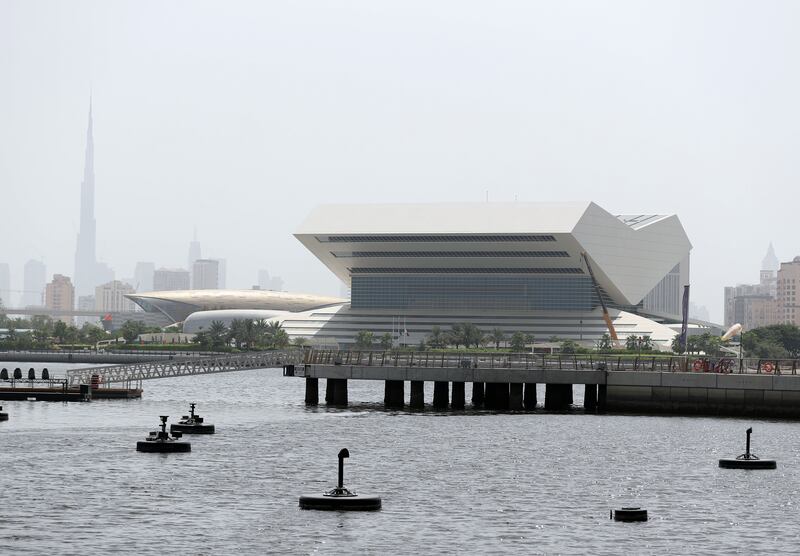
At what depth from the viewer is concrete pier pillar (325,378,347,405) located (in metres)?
105

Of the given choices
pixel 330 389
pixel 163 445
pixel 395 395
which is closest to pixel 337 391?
pixel 330 389

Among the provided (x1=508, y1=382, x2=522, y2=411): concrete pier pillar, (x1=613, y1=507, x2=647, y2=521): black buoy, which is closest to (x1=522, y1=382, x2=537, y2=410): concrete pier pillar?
(x1=508, y1=382, x2=522, y2=411): concrete pier pillar

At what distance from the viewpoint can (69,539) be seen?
42.5m

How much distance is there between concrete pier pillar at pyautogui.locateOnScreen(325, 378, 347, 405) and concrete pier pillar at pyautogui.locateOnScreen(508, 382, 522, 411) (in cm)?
1162

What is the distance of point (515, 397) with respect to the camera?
101000mm

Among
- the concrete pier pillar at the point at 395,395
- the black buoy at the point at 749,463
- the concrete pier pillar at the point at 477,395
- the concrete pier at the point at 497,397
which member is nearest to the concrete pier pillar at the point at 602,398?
the concrete pier at the point at 497,397

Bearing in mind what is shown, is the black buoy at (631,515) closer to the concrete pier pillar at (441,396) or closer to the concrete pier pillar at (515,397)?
the concrete pier pillar at (515,397)

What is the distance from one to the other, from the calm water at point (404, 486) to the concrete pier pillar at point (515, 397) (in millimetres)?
8721

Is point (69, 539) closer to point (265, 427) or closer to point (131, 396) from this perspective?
point (265, 427)

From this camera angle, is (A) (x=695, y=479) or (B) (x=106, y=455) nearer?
(A) (x=695, y=479)

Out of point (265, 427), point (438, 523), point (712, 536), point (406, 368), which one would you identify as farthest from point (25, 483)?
point (406, 368)

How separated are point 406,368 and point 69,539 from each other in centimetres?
5877

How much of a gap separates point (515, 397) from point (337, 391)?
12.7m

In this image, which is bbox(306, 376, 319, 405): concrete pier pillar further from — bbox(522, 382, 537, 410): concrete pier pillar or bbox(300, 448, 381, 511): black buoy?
bbox(300, 448, 381, 511): black buoy
